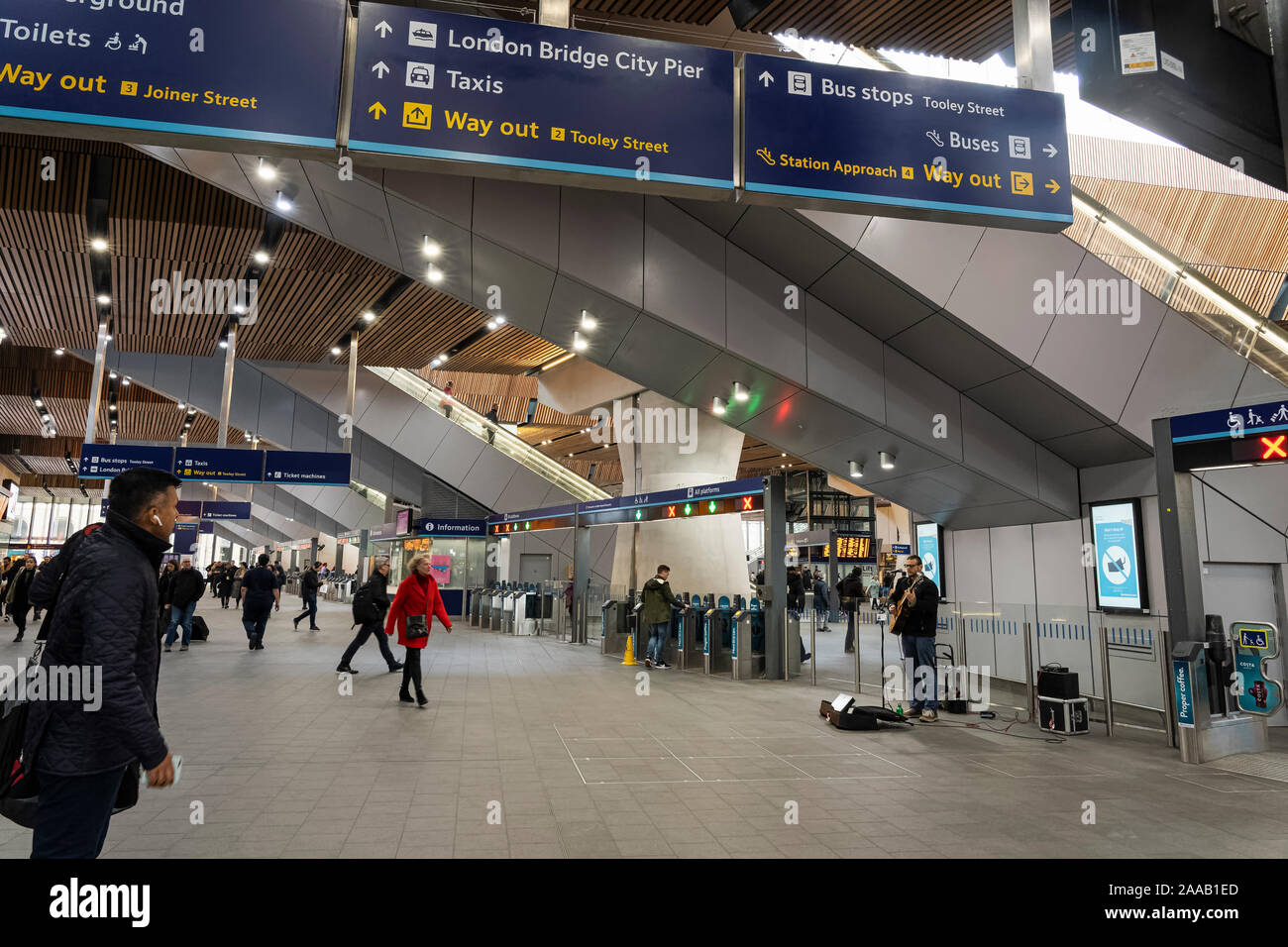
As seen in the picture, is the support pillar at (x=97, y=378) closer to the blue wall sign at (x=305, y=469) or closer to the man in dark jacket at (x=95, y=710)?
the blue wall sign at (x=305, y=469)

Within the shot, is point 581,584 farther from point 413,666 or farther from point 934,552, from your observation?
point 413,666

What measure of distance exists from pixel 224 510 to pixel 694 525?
16563 millimetres

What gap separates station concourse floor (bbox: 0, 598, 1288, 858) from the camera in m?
4.36

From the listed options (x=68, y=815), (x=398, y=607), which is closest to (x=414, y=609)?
(x=398, y=607)

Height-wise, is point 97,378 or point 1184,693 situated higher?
point 97,378

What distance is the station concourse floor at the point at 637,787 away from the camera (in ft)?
14.3

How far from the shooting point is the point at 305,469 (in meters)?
18.2

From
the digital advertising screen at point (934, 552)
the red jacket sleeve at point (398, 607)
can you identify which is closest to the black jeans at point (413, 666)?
the red jacket sleeve at point (398, 607)

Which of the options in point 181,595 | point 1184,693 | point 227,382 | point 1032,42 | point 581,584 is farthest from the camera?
point 227,382

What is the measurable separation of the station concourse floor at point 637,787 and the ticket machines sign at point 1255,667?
439 millimetres

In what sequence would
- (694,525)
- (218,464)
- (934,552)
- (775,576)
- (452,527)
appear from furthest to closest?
(452,527) < (694,525) < (218,464) < (934,552) < (775,576)

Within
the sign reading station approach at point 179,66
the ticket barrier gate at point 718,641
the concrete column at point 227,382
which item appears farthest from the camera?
the concrete column at point 227,382

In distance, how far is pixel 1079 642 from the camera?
27.9 ft
